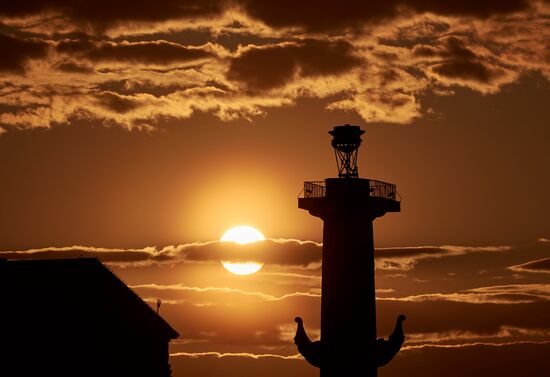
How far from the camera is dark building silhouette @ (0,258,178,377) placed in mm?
64312

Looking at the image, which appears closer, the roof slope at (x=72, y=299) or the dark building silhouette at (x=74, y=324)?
the dark building silhouette at (x=74, y=324)

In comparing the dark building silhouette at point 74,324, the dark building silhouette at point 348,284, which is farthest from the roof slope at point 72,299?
the dark building silhouette at point 348,284

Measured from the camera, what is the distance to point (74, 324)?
2594 inches

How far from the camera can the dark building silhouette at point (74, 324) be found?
211 ft

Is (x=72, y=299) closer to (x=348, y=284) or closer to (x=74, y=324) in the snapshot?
(x=74, y=324)

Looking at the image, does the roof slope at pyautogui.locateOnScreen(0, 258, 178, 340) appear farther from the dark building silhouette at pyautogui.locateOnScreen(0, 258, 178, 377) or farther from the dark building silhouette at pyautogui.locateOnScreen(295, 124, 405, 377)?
the dark building silhouette at pyautogui.locateOnScreen(295, 124, 405, 377)

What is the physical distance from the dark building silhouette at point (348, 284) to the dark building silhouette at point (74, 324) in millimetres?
7657

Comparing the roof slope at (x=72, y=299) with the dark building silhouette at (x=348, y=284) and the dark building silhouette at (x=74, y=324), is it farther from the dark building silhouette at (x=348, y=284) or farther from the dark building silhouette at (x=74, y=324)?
the dark building silhouette at (x=348, y=284)

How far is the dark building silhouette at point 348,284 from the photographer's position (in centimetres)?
7050

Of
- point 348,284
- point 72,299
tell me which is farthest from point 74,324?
point 348,284

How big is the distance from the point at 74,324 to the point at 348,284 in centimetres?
1330

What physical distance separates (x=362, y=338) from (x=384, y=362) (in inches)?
78.8

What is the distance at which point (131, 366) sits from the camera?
67625mm

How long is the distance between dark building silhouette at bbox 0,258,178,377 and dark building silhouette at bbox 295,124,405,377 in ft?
25.1
